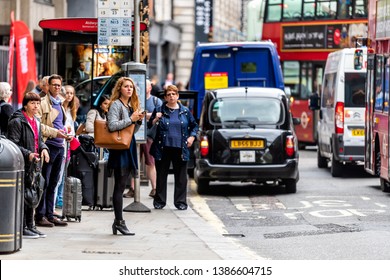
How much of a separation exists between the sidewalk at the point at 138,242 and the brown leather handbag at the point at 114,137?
3.16ft

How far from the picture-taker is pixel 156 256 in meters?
12.4

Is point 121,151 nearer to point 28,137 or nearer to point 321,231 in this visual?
point 28,137

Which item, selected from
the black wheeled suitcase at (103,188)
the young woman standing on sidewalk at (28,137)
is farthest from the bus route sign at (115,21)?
the young woman standing on sidewalk at (28,137)

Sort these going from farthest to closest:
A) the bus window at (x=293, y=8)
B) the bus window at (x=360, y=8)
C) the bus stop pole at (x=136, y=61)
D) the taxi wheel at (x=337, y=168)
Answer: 1. the bus window at (x=293, y=8)
2. the bus window at (x=360, y=8)
3. the taxi wheel at (x=337, y=168)
4. the bus stop pole at (x=136, y=61)

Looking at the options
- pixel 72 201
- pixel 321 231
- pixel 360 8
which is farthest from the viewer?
pixel 360 8

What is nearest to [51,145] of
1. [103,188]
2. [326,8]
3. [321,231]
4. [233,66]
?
[103,188]

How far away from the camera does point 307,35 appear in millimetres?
36438

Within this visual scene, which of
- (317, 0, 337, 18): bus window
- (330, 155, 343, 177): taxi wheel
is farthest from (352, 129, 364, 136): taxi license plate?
(317, 0, 337, 18): bus window

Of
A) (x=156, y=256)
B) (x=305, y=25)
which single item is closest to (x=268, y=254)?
(x=156, y=256)

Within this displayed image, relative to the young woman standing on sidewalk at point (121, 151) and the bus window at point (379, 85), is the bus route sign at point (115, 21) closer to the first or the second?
the young woman standing on sidewalk at point (121, 151)

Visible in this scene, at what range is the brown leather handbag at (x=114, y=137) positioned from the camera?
14360 mm

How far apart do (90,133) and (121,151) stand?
4.68 m

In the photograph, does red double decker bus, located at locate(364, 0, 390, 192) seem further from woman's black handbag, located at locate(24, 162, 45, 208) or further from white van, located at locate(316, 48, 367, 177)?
woman's black handbag, located at locate(24, 162, 45, 208)
